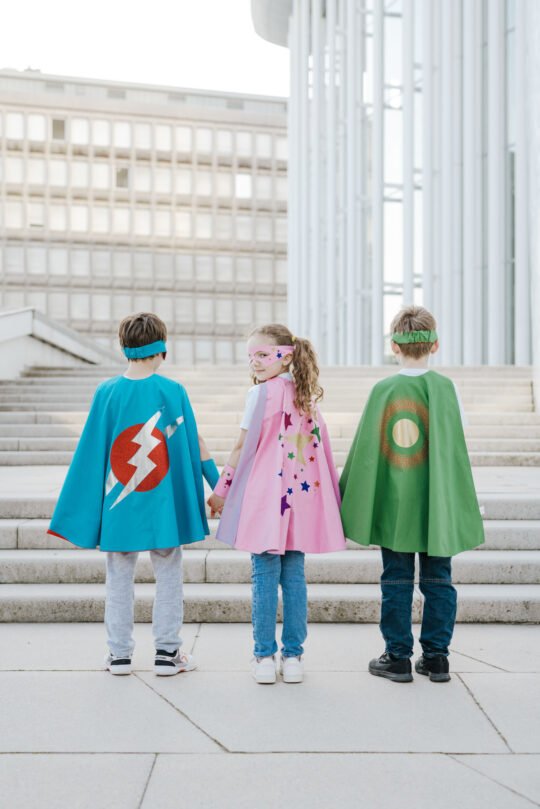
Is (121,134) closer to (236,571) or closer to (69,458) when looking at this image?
(69,458)

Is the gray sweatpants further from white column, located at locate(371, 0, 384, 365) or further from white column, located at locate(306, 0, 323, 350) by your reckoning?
white column, located at locate(306, 0, 323, 350)

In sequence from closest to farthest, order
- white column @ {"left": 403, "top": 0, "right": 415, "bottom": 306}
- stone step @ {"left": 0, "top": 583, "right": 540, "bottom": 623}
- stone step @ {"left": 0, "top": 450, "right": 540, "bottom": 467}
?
stone step @ {"left": 0, "top": 583, "right": 540, "bottom": 623} → stone step @ {"left": 0, "top": 450, "right": 540, "bottom": 467} → white column @ {"left": 403, "top": 0, "right": 415, "bottom": 306}

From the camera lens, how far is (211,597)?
441cm

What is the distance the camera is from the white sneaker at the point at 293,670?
3.40 metres

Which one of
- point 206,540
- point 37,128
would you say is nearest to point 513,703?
point 206,540

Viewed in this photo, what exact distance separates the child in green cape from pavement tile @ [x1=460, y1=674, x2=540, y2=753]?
186 mm

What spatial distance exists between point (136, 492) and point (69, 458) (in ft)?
16.0

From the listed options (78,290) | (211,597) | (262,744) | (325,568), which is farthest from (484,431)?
(78,290)

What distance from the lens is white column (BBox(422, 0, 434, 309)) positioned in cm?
2136

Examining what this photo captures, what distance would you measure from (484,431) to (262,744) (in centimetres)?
646

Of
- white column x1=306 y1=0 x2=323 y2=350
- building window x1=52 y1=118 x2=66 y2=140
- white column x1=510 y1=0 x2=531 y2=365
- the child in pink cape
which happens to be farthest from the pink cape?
building window x1=52 y1=118 x2=66 y2=140

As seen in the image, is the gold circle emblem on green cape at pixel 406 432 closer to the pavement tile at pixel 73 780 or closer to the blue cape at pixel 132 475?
the blue cape at pixel 132 475

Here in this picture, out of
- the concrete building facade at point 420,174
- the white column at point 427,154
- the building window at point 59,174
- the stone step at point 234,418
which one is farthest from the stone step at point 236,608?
the building window at point 59,174

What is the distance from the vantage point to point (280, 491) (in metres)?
3.45
